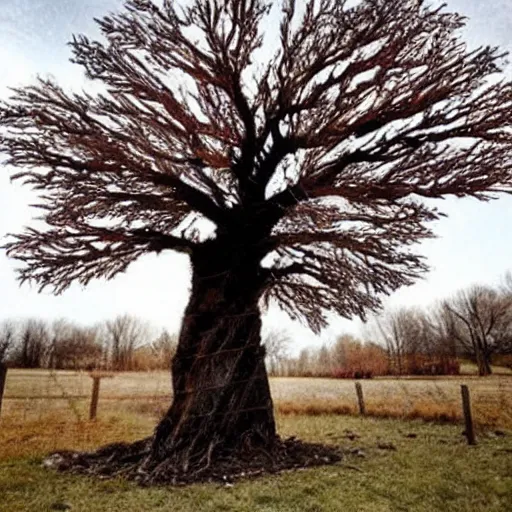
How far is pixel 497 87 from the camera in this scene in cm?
805

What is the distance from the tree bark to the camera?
7.57 metres

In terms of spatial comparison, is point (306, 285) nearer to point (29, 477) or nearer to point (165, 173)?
point (165, 173)

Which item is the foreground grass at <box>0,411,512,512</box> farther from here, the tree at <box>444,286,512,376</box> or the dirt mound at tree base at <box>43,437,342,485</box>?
the tree at <box>444,286,512,376</box>

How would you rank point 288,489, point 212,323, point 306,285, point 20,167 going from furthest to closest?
point 306,285, point 212,323, point 20,167, point 288,489

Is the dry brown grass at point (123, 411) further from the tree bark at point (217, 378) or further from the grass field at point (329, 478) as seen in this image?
the tree bark at point (217, 378)

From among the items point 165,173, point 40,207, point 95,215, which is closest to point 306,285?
point 165,173

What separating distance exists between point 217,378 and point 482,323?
4903cm

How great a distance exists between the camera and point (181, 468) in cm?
702

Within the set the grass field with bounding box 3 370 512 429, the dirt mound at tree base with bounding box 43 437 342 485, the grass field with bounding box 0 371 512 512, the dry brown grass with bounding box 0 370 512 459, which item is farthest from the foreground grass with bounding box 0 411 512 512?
the grass field with bounding box 3 370 512 429

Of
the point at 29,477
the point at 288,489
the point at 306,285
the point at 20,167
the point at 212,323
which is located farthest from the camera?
the point at 306,285

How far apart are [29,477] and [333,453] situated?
4.94 m

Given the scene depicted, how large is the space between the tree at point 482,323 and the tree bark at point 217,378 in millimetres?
41365

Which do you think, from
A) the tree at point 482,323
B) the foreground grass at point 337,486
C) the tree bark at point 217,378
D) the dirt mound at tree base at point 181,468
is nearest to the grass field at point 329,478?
the foreground grass at point 337,486

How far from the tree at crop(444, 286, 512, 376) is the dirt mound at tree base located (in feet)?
135
